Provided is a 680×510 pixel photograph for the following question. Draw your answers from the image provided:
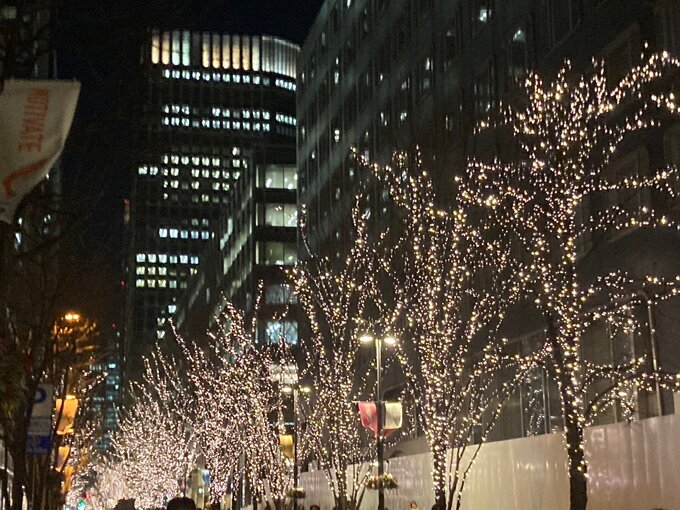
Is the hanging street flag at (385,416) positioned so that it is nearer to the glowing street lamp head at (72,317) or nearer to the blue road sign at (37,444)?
the glowing street lamp head at (72,317)

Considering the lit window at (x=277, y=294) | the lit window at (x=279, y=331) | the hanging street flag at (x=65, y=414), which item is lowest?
the hanging street flag at (x=65, y=414)

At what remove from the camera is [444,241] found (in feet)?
79.0

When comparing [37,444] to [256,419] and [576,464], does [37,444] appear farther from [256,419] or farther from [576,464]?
[256,419]

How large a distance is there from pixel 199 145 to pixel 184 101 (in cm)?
1808

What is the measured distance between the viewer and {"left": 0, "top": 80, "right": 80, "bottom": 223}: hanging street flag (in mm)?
9852

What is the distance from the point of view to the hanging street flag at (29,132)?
32.3 feet

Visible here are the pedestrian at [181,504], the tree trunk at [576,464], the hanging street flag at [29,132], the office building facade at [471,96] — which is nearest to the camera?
the hanging street flag at [29,132]

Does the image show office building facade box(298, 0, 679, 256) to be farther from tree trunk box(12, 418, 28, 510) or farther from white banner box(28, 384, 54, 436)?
tree trunk box(12, 418, 28, 510)

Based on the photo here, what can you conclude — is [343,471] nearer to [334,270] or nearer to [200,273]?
[334,270]

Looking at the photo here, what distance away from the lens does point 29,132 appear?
389 inches

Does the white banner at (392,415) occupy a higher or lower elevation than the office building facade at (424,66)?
lower

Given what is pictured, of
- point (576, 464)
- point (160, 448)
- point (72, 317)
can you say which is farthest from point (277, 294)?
point (576, 464)

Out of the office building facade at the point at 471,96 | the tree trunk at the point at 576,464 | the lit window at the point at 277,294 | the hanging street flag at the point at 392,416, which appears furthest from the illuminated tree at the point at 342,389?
the lit window at the point at 277,294

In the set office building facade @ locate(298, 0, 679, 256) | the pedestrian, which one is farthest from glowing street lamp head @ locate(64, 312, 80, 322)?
the pedestrian
